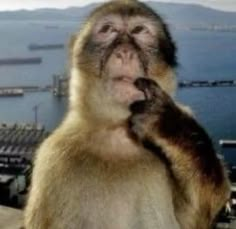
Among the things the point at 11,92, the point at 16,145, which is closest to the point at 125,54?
the point at 16,145

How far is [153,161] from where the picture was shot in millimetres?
1526

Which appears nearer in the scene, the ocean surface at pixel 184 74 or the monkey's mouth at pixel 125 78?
the monkey's mouth at pixel 125 78

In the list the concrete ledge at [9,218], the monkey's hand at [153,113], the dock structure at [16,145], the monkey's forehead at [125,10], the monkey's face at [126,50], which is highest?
the monkey's forehead at [125,10]

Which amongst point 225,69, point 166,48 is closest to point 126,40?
point 166,48

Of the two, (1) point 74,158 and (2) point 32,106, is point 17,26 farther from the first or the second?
(1) point 74,158

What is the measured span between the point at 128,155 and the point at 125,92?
17 centimetres

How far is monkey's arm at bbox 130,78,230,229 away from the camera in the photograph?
4.78 feet

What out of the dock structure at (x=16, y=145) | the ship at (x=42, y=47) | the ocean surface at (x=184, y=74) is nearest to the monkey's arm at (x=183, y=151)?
the dock structure at (x=16, y=145)

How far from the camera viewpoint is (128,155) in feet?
5.06

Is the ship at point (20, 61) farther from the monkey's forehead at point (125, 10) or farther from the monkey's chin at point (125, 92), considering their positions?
the monkey's chin at point (125, 92)

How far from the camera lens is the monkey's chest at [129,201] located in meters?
1.49

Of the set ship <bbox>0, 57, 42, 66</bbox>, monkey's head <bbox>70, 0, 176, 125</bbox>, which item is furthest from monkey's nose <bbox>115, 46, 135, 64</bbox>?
ship <bbox>0, 57, 42, 66</bbox>

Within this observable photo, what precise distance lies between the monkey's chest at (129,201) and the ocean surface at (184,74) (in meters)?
21.4

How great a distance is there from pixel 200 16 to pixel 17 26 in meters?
24.7
